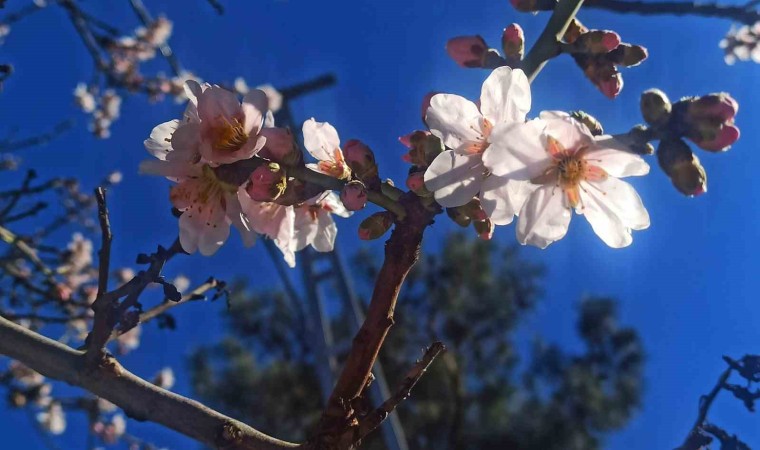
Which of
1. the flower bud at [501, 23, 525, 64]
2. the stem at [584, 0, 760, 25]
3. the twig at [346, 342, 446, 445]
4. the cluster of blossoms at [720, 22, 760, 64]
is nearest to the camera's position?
the twig at [346, 342, 446, 445]

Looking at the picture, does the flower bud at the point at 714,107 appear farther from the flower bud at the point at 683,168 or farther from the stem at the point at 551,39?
the stem at the point at 551,39

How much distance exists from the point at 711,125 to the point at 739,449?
39 centimetres

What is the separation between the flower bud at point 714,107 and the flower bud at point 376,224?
0.35m

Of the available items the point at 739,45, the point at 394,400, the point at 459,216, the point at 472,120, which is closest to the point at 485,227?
the point at 459,216

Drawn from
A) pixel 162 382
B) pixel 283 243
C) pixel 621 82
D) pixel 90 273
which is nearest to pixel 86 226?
pixel 90 273

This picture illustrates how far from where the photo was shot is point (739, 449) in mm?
766

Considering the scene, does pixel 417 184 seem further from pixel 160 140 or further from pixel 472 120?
pixel 160 140

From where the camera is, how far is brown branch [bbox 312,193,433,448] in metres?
0.65

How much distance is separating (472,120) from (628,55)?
0.23 meters

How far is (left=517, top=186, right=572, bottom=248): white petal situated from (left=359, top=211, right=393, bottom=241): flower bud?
0.53ft

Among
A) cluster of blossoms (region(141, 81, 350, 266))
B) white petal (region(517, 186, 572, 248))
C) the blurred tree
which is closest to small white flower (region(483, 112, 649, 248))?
white petal (region(517, 186, 572, 248))

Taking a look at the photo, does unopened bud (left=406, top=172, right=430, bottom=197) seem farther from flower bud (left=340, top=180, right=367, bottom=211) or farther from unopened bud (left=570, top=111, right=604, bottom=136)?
unopened bud (left=570, top=111, right=604, bottom=136)

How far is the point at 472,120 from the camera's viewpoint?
815 mm

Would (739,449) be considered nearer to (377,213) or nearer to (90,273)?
(377,213)
